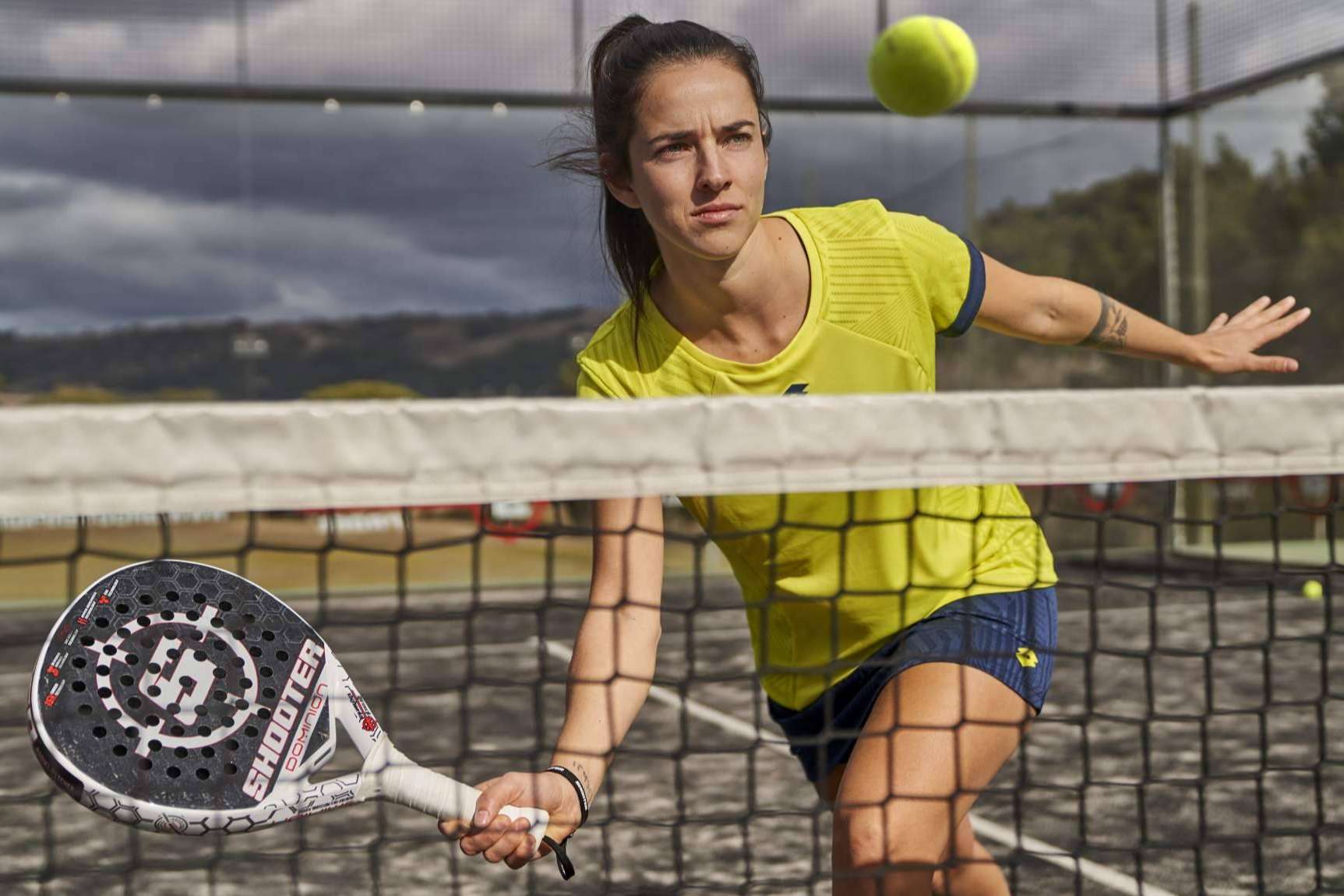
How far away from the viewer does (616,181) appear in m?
1.94

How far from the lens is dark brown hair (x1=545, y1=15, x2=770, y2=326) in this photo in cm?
186

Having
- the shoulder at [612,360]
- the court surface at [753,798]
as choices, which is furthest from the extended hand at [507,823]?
the shoulder at [612,360]

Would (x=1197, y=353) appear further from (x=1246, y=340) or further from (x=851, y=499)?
(x=851, y=499)

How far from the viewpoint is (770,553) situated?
5.91 ft

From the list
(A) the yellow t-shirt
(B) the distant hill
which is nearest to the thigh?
(A) the yellow t-shirt

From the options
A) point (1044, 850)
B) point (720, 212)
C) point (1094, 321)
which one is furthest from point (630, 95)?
point (1044, 850)

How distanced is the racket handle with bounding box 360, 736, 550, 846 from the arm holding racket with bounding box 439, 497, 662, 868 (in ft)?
0.05

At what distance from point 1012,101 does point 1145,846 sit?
8.14m

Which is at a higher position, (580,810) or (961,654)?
(961,654)

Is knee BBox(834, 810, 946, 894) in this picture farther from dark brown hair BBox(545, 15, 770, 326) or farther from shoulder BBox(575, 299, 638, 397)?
dark brown hair BBox(545, 15, 770, 326)

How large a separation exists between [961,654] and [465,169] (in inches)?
296

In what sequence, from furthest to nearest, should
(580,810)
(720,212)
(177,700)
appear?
1. (720,212)
2. (580,810)
3. (177,700)

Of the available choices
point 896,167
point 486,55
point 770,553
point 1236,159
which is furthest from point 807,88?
point 770,553

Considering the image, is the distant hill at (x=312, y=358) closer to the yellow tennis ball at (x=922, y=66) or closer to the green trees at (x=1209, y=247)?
Answer: the yellow tennis ball at (x=922, y=66)
